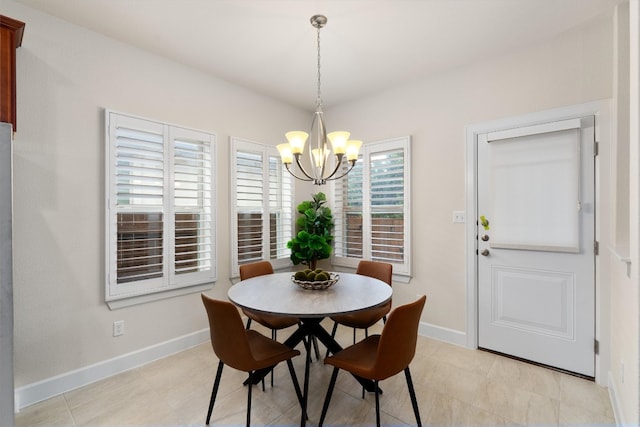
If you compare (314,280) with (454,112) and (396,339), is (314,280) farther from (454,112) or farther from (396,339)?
(454,112)

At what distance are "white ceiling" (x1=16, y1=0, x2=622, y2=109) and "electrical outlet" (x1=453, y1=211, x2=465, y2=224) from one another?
147cm

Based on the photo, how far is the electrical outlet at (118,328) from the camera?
2.46 meters

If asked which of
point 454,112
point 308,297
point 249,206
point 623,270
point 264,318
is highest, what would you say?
point 454,112

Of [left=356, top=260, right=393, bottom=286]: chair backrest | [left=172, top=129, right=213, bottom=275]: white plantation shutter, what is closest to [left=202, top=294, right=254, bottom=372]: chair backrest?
[left=172, top=129, right=213, bottom=275]: white plantation shutter

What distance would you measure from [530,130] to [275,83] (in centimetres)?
255

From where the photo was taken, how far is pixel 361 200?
3738 mm

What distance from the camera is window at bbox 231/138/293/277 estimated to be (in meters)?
3.32

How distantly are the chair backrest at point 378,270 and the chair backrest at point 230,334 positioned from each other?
147 cm

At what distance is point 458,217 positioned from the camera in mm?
2990

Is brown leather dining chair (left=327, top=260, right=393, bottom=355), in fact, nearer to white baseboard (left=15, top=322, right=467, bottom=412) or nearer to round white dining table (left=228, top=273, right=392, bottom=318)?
round white dining table (left=228, top=273, right=392, bottom=318)

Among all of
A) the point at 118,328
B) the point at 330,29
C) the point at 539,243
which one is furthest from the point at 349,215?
the point at 118,328

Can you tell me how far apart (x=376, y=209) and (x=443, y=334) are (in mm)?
1523

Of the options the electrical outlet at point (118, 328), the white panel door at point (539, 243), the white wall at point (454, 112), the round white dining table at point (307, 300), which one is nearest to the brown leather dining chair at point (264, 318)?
the round white dining table at point (307, 300)

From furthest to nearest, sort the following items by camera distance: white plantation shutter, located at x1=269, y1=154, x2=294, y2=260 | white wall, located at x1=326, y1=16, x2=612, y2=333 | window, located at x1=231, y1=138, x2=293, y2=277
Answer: white plantation shutter, located at x1=269, y1=154, x2=294, y2=260, window, located at x1=231, y1=138, x2=293, y2=277, white wall, located at x1=326, y1=16, x2=612, y2=333
